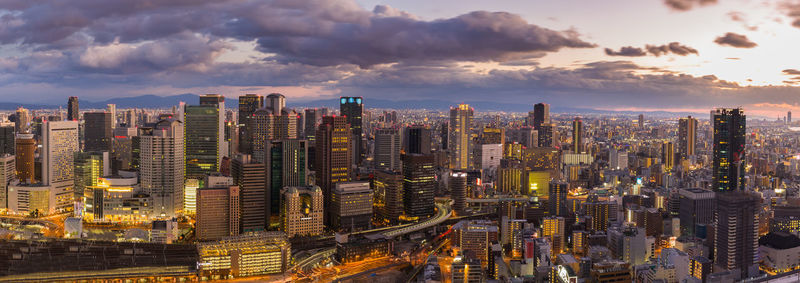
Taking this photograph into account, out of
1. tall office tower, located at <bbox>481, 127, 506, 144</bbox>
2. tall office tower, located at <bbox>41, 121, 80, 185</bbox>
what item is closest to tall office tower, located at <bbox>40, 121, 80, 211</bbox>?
tall office tower, located at <bbox>41, 121, 80, 185</bbox>

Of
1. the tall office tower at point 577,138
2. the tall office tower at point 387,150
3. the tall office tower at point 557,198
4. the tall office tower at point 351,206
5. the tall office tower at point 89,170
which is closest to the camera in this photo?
the tall office tower at point 351,206

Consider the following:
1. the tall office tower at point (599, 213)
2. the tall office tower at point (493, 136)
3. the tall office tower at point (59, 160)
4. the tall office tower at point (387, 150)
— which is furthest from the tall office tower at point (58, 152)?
the tall office tower at point (493, 136)

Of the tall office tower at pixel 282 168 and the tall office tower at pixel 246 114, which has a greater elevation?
the tall office tower at pixel 246 114

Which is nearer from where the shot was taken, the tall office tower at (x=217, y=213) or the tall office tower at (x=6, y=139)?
the tall office tower at (x=217, y=213)

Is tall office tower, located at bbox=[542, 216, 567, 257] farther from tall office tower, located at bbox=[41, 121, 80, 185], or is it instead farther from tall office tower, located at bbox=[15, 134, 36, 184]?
tall office tower, located at bbox=[15, 134, 36, 184]

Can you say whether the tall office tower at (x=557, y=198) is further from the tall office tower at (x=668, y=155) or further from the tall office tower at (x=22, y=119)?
the tall office tower at (x=22, y=119)

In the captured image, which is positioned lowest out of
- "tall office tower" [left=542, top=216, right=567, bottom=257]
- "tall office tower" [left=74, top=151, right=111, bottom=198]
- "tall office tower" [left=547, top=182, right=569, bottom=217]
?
"tall office tower" [left=542, top=216, right=567, bottom=257]

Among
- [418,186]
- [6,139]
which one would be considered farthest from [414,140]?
[6,139]
